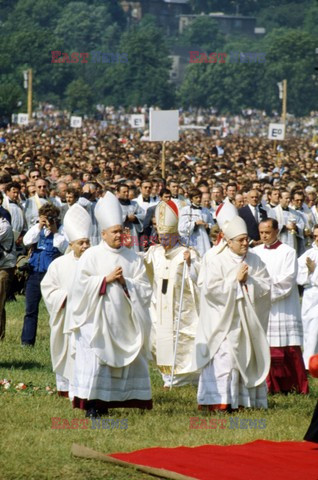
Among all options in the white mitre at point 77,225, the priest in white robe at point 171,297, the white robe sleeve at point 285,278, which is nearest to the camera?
the white mitre at point 77,225

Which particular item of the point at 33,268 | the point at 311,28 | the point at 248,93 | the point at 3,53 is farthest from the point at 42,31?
the point at 33,268

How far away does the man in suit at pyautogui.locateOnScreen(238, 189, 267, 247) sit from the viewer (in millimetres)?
18625

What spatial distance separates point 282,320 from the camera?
43.0ft

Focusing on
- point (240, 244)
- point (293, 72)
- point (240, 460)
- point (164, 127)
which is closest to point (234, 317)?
point (240, 244)

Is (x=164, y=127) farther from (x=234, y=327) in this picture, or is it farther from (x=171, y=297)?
(x=234, y=327)

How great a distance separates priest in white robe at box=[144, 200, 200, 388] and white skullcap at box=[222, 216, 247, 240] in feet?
4.81

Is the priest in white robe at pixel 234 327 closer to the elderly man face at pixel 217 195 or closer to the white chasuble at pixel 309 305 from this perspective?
the white chasuble at pixel 309 305

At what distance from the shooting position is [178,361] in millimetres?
13500

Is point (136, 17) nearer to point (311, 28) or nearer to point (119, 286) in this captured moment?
point (311, 28)

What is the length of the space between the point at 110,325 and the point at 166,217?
2.35 meters

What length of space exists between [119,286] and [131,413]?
3.40ft

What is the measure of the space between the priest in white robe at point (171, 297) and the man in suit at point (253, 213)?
4894 millimetres

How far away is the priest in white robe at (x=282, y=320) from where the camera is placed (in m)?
13.0

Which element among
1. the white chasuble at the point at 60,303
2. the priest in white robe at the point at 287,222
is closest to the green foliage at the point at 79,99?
the priest in white robe at the point at 287,222
